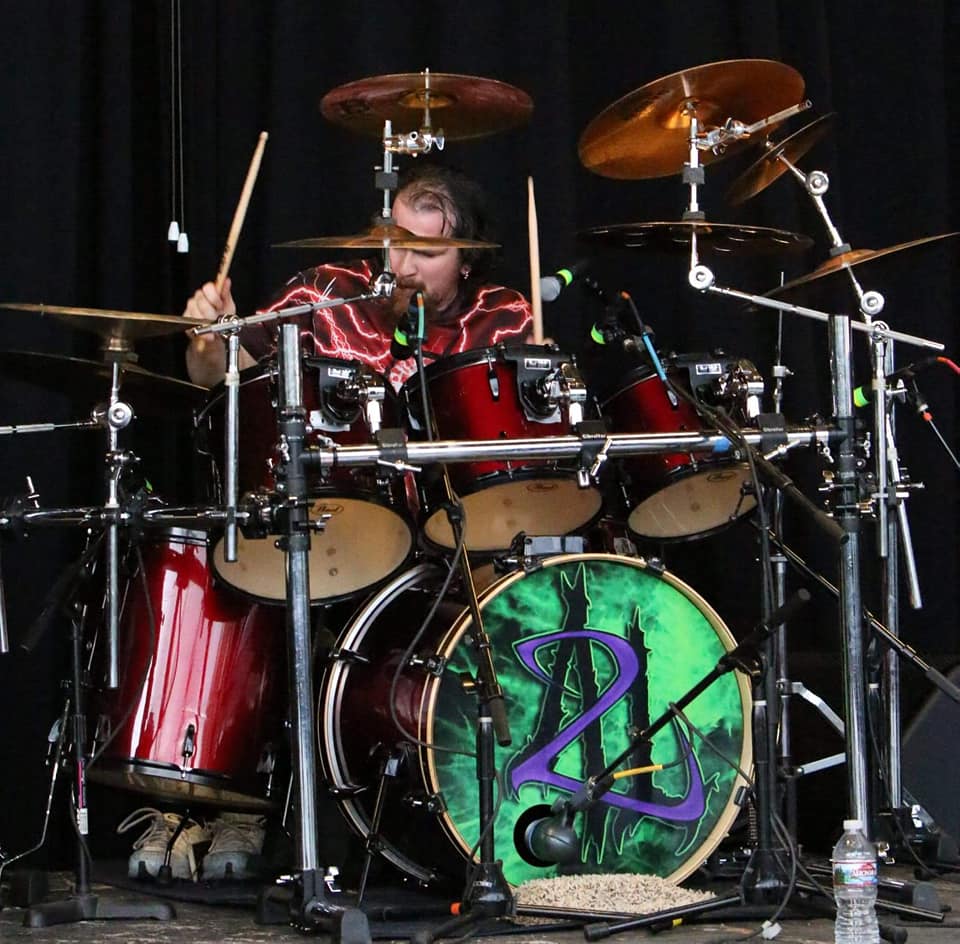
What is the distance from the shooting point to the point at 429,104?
326 cm

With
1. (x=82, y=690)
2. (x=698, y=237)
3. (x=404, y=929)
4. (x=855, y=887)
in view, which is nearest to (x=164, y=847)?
(x=82, y=690)

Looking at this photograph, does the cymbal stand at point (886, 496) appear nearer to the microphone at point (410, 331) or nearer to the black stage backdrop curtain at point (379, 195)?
the black stage backdrop curtain at point (379, 195)

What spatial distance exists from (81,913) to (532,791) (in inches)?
32.5

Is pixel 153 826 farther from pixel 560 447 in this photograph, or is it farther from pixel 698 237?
pixel 698 237

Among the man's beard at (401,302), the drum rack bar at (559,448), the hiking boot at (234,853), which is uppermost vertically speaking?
the man's beard at (401,302)

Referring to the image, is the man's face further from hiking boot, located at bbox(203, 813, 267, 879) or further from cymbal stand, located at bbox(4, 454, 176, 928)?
hiking boot, located at bbox(203, 813, 267, 879)

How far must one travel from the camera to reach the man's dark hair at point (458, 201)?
12.3 ft

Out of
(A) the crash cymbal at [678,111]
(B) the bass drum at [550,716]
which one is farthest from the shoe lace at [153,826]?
(A) the crash cymbal at [678,111]

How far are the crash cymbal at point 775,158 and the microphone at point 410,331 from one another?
94 cm

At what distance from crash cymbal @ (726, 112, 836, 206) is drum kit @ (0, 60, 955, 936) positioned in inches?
3.4

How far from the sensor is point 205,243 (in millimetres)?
3926

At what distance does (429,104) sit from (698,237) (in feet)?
2.01

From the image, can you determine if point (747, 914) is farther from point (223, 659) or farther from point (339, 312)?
point (339, 312)

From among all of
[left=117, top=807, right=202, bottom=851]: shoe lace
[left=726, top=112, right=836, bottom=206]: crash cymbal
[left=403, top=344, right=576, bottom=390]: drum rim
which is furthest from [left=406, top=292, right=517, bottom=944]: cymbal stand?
[left=726, top=112, right=836, bottom=206]: crash cymbal
